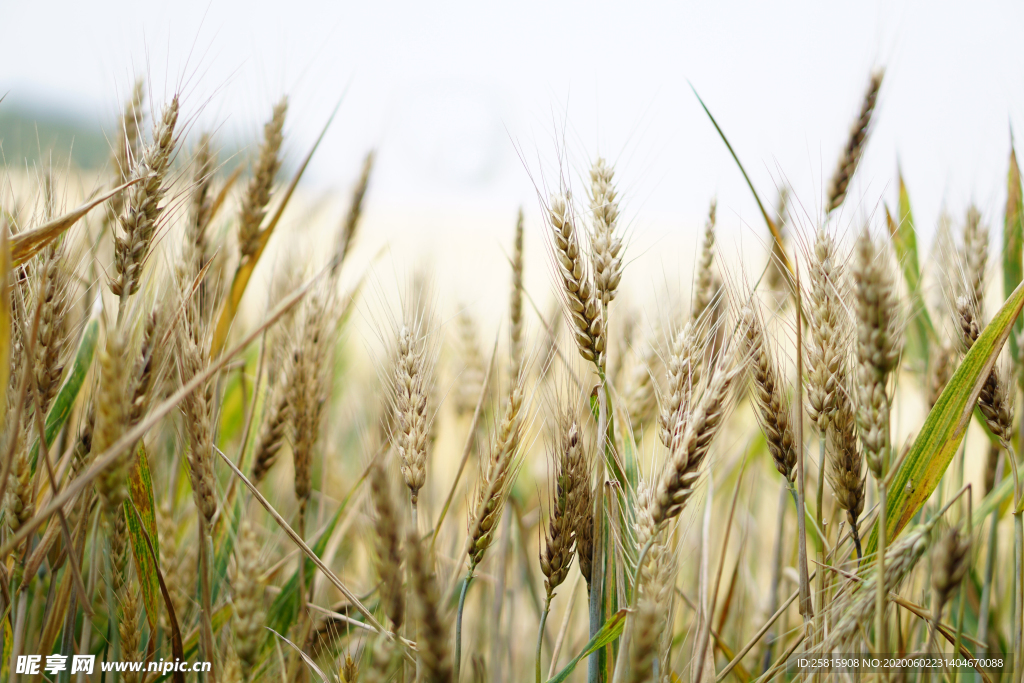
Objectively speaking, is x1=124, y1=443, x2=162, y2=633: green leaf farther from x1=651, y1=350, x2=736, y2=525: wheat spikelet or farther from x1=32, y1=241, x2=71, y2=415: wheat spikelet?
x1=651, y1=350, x2=736, y2=525: wheat spikelet

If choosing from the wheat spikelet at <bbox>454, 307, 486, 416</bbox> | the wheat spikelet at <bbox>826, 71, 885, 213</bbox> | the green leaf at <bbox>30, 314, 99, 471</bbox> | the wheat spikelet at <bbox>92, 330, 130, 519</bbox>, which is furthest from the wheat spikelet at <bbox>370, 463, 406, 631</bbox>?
the wheat spikelet at <bbox>826, 71, 885, 213</bbox>

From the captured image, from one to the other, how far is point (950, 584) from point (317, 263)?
1.23 metres

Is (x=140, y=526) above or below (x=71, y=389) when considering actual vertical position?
below

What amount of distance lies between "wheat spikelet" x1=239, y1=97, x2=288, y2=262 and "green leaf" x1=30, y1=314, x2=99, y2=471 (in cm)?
29

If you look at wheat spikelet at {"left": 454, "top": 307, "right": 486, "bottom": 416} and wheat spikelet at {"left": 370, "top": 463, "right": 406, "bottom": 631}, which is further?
wheat spikelet at {"left": 454, "top": 307, "right": 486, "bottom": 416}

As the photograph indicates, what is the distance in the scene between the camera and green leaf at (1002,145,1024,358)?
0.94 meters

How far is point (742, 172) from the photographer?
0.73m

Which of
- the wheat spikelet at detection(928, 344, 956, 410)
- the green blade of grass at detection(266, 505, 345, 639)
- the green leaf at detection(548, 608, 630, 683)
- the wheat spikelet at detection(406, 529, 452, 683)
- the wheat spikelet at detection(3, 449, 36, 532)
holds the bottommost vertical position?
the green blade of grass at detection(266, 505, 345, 639)

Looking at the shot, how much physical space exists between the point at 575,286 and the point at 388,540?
0.39 meters

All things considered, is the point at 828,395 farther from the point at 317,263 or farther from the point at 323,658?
the point at 317,263

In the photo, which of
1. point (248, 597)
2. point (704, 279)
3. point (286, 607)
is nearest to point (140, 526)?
point (248, 597)

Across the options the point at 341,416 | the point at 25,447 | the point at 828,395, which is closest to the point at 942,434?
the point at 828,395

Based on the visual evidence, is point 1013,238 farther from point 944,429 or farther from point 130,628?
point 130,628

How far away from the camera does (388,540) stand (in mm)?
458
